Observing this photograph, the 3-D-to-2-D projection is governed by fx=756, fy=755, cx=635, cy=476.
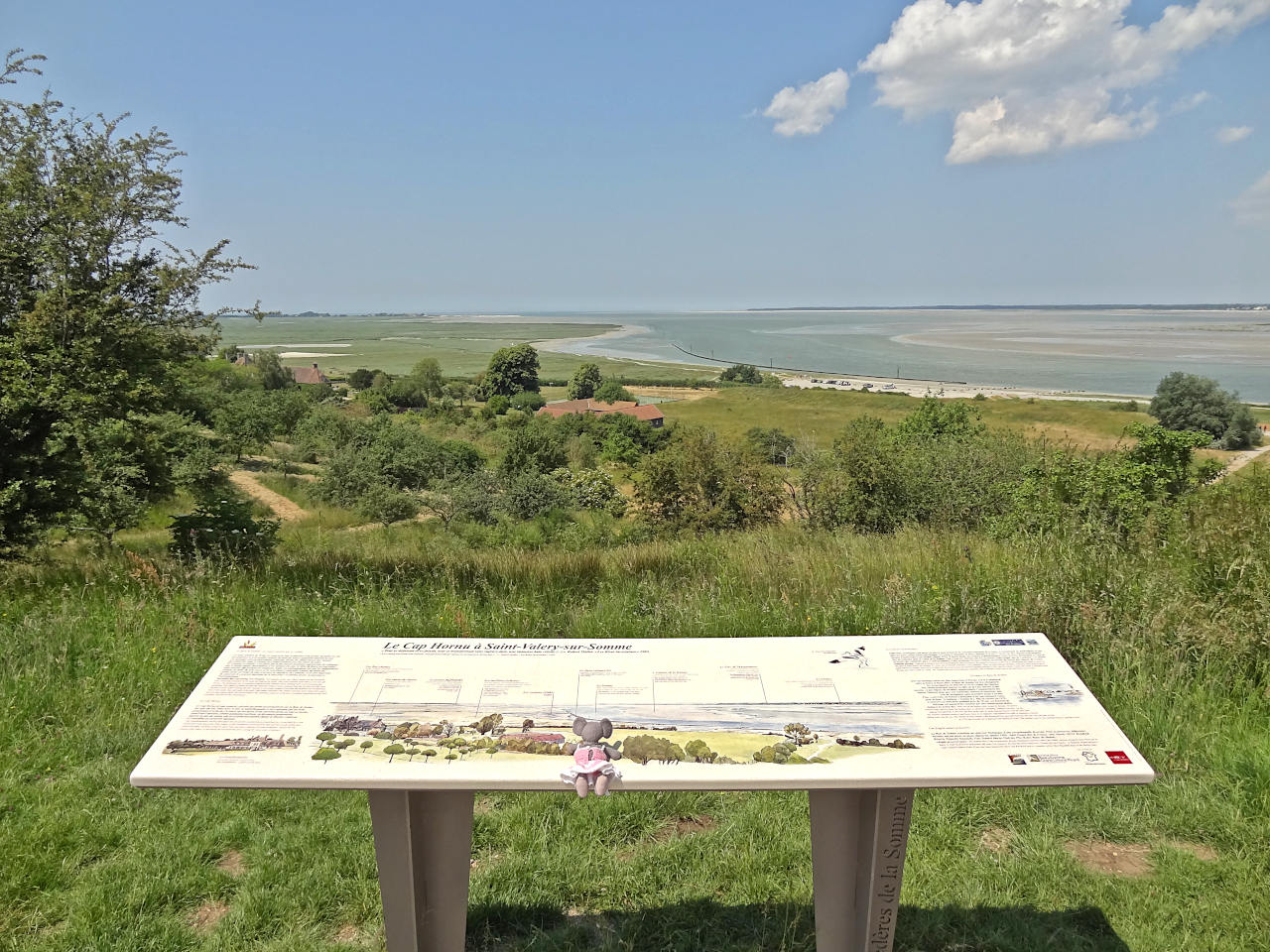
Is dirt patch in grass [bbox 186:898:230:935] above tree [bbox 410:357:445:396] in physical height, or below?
above

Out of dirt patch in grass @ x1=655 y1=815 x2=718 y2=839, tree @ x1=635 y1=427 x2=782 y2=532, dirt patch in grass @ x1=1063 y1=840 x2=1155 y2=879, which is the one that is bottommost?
tree @ x1=635 y1=427 x2=782 y2=532

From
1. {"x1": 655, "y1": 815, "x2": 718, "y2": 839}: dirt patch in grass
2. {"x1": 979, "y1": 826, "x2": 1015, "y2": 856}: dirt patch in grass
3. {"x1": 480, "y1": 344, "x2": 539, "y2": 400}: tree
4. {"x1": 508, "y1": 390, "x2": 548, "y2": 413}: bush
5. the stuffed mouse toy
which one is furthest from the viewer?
{"x1": 480, "y1": 344, "x2": 539, "y2": 400}: tree

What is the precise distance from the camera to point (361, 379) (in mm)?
117062

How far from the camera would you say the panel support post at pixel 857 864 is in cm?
186

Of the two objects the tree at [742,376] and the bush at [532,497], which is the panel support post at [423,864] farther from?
the tree at [742,376]

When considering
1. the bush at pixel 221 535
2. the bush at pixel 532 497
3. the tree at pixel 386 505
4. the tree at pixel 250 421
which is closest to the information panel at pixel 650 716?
the bush at pixel 221 535

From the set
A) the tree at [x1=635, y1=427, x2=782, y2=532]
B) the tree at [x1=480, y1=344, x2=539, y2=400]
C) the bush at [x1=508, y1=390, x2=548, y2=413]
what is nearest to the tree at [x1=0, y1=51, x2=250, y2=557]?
the tree at [x1=635, y1=427, x2=782, y2=532]

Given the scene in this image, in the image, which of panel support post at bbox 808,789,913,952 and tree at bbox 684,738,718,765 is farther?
panel support post at bbox 808,789,913,952

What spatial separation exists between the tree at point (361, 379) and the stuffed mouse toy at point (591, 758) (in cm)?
11874

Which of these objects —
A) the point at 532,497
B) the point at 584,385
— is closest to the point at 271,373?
the point at 584,385

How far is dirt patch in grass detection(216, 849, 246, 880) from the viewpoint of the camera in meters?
2.59

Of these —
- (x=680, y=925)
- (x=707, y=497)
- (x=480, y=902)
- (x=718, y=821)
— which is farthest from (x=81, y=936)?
(x=707, y=497)

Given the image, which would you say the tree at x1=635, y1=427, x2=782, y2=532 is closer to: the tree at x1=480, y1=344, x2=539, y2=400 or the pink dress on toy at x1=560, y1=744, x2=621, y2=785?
the pink dress on toy at x1=560, y1=744, x2=621, y2=785

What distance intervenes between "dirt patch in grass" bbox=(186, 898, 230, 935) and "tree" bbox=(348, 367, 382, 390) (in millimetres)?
117779
